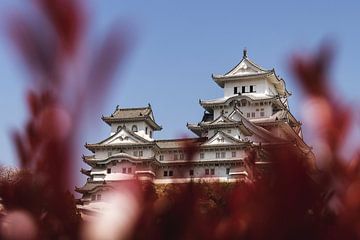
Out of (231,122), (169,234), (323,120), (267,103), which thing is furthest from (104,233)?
(267,103)

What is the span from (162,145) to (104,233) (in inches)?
1225

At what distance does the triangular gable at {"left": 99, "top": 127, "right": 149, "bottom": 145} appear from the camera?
31.5 meters

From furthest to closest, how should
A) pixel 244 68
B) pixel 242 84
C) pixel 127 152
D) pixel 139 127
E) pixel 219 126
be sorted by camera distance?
1. pixel 244 68
2. pixel 242 84
3. pixel 139 127
4. pixel 127 152
5. pixel 219 126

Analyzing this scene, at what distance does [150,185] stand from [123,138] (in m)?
31.1

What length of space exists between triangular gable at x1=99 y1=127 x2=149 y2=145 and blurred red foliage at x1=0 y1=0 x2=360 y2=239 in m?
30.5

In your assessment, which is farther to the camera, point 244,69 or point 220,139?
point 244,69

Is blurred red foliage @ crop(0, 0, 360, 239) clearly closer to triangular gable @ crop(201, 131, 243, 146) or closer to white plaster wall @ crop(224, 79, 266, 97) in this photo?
triangular gable @ crop(201, 131, 243, 146)

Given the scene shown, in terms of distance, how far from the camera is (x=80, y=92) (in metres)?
0.74

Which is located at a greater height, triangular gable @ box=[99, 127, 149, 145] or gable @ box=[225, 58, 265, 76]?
gable @ box=[225, 58, 265, 76]

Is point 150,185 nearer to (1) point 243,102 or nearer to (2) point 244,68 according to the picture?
(1) point 243,102

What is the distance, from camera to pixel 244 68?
35.8m

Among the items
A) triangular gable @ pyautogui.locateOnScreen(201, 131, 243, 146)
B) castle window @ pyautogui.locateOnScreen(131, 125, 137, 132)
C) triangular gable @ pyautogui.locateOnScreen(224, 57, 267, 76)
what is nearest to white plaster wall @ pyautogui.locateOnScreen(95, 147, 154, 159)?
castle window @ pyautogui.locateOnScreen(131, 125, 137, 132)

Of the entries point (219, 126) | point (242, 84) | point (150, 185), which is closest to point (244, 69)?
point (242, 84)

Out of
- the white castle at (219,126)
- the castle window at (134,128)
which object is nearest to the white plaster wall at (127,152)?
the white castle at (219,126)
